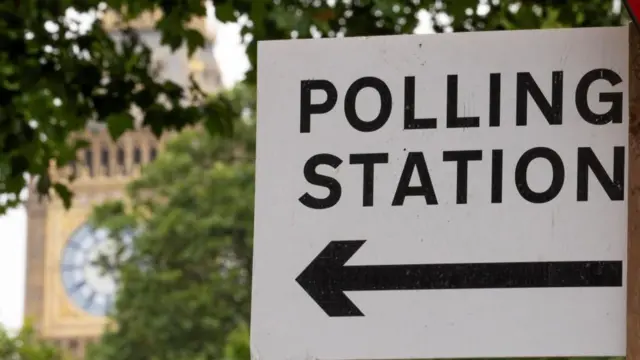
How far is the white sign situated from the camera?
255cm

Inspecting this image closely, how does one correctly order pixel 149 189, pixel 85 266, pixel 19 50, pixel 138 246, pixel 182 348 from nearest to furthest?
1. pixel 19 50
2. pixel 182 348
3. pixel 138 246
4. pixel 149 189
5. pixel 85 266

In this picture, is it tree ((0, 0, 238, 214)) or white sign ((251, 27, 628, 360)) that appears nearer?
white sign ((251, 27, 628, 360))

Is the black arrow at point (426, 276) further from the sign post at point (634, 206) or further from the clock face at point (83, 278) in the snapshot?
the clock face at point (83, 278)

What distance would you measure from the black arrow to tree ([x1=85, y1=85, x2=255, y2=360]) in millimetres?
27136

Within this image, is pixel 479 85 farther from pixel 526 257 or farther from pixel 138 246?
pixel 138 246

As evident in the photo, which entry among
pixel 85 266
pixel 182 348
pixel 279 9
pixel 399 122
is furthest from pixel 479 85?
pixel 85 266

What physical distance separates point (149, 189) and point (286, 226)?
33.5 meters

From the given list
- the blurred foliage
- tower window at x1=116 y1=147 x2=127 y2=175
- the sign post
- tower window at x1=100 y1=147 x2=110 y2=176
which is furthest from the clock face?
the sign post

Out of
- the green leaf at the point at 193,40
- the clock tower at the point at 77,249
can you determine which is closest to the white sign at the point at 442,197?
the green leaf at the point at 193,40

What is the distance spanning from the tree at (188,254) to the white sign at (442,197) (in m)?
27.1

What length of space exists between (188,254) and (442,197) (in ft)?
96.2

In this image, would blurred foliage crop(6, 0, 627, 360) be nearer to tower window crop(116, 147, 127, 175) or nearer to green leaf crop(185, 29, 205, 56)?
green leaf crop(185, 29, 205, 56)

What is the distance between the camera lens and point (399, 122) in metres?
2.63

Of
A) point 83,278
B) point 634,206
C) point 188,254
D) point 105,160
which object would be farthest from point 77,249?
point 634,206
